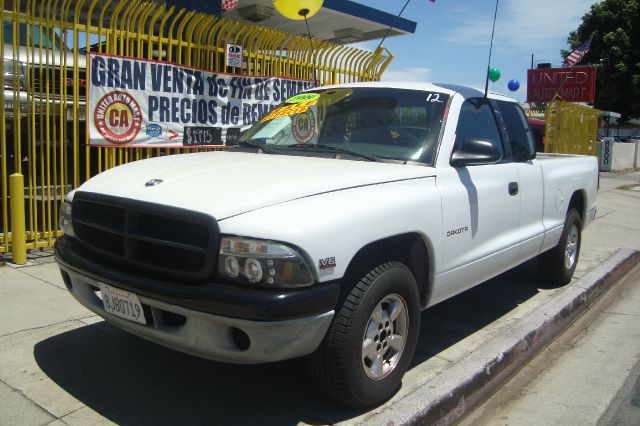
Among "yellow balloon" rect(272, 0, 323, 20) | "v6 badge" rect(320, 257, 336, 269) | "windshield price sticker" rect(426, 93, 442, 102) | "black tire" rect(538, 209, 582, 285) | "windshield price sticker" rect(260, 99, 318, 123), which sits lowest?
"black tire" rect(538, 209, 582, 285)

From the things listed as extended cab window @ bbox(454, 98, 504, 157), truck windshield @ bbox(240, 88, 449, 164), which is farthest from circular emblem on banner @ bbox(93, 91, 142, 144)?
extended cab window @ bbox(454, 98, 504, 157)

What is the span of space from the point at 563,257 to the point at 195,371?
3.97 metres

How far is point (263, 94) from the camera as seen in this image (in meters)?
8.48

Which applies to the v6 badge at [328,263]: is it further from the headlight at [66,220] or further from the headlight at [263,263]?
the headlight at [66,220]

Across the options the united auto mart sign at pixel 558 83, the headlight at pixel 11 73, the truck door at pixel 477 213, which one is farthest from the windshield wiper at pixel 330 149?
the united auto mart sign at pixel 558 83

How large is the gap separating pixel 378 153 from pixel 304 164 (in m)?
0.58

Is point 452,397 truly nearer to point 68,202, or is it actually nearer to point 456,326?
point 456,326

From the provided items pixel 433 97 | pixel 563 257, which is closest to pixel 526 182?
pixel 433 97

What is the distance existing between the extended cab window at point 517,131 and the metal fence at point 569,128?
8.84 meters

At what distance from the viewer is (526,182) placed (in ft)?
15.6

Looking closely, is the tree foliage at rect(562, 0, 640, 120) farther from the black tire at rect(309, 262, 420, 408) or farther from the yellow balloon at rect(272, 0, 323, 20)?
the black tire at rect(309, 262, 420, 408)

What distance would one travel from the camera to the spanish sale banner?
652 centimetres

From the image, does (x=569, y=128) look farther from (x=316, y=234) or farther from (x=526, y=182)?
(x=316, y=234)

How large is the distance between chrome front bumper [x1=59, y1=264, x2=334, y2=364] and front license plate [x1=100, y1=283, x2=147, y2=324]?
65mm
